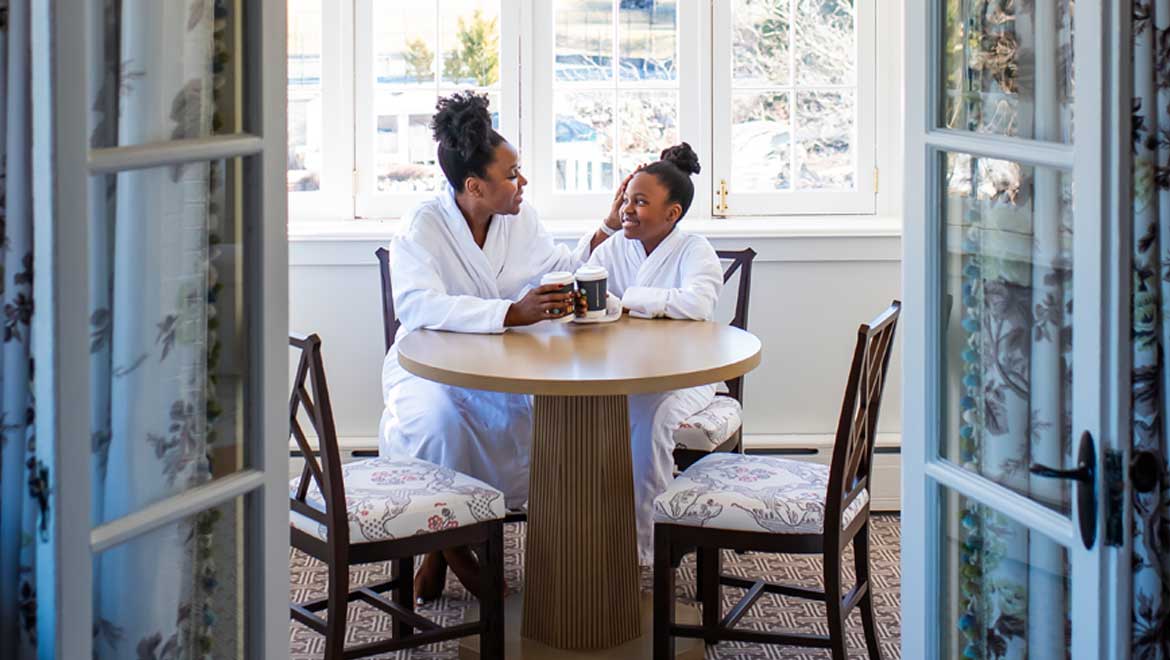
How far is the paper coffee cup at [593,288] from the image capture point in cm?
355

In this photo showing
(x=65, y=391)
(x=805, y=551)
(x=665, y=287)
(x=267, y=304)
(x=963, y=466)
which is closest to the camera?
(x=65, y=391)

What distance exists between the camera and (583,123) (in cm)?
474

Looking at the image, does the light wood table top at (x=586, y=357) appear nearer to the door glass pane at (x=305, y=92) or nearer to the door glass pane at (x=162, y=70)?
the door glass pane at (x=162, y=70)

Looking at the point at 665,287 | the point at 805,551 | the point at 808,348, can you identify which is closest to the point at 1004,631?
the point at 805,551

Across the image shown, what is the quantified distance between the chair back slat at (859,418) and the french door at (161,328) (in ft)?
4.38

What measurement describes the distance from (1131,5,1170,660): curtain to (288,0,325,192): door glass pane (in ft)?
11.3

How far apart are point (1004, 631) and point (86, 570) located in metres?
1.24

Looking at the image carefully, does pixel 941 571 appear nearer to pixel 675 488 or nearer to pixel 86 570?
pixel 675 488

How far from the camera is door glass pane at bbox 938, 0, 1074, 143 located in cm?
180

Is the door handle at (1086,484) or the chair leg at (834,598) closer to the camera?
the door handle at (1086,484)

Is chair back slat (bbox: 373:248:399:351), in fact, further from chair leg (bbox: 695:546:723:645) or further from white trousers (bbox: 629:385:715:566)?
chair leg (bbox: 695:546:723:645)

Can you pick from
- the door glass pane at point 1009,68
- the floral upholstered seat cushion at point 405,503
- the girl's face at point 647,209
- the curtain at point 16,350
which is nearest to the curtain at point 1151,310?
the door glass pane at point 1009,68

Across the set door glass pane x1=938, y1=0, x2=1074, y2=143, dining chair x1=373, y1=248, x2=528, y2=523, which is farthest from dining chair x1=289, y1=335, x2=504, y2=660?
door glass pane x1=938, y1=0, x2=1074, y2=143

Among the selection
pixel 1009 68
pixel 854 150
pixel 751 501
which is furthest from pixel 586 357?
pixel 854 150
